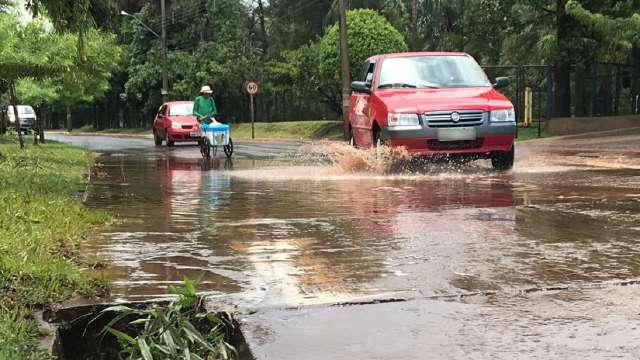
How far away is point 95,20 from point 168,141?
17.1 meters

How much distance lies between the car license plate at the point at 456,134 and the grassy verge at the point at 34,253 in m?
5.02

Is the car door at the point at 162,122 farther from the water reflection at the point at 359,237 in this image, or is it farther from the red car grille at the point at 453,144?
the red car grille at the point at 453,144

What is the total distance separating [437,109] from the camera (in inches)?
436

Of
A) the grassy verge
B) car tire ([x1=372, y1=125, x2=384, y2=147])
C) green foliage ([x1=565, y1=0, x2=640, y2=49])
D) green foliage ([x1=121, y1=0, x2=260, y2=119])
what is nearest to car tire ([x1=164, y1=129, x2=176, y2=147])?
green foliage ([x1=565, y1=0, x2=640, y2=49])

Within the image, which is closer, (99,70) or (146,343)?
(146,343)

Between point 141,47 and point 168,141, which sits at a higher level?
point 141,47

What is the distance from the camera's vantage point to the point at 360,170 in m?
12.1

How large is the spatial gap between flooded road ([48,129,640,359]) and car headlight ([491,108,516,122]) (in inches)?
68.1

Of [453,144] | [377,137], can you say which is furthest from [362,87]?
[453,144]

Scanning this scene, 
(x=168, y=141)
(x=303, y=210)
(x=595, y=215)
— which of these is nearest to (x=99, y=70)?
(x=168, y=141)

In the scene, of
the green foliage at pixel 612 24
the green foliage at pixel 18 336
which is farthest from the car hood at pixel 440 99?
the green foliage at pixel 612 24

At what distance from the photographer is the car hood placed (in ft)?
36.5

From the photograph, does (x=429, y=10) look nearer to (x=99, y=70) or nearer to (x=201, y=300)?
(x=99, y=70)

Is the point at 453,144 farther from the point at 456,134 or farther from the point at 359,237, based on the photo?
the point at 359,237
